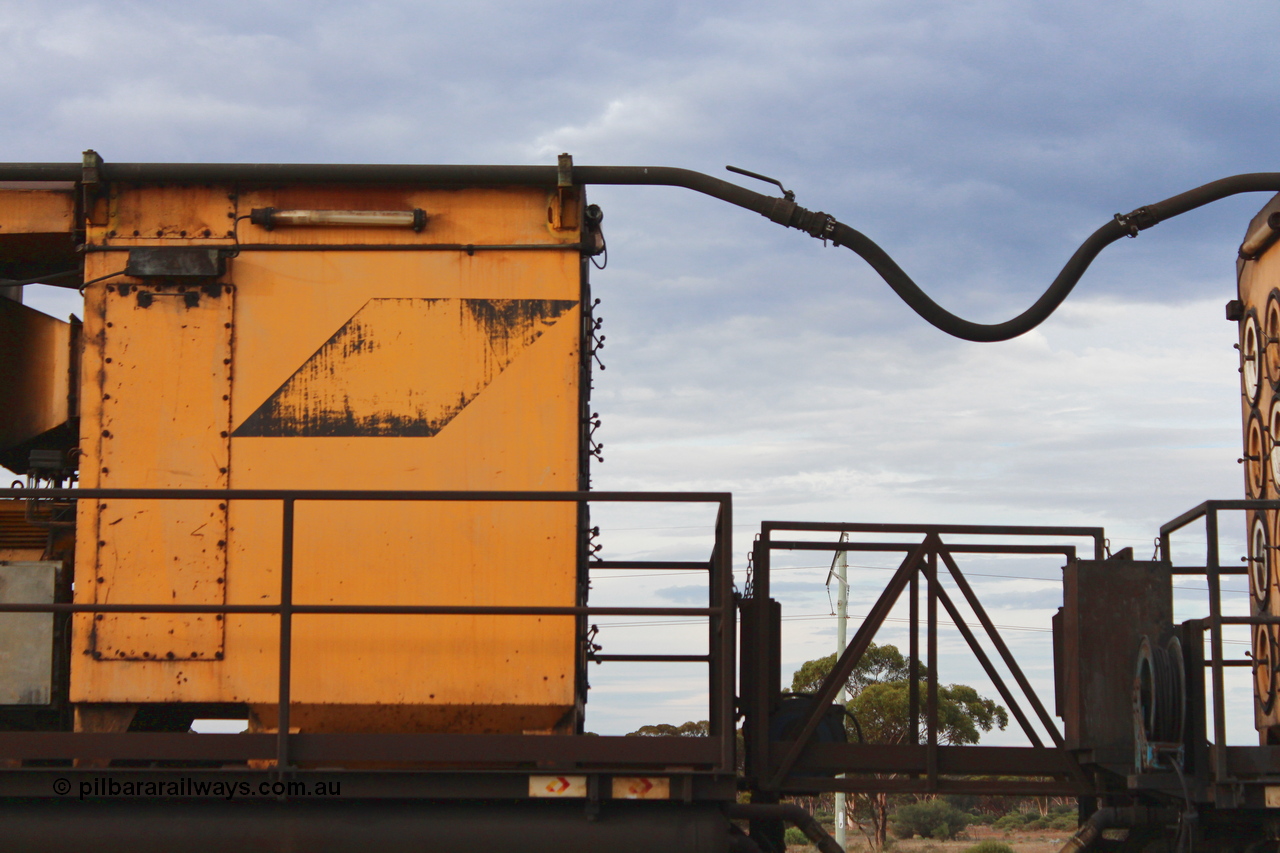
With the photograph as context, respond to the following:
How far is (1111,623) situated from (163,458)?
5487 mm

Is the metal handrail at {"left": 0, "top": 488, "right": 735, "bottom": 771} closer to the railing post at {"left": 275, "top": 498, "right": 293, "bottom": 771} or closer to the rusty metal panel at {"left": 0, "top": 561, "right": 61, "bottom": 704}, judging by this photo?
the railing post at {"left": 275, "top": 498, "right": 293, "bottom": 771}

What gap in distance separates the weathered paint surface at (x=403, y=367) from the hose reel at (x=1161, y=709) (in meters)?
3.79

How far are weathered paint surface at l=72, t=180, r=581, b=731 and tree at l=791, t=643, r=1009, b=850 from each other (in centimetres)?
2106

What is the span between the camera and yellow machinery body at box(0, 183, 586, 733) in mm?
6512

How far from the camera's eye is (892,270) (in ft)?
24.0

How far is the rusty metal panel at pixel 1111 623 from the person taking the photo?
6.51m

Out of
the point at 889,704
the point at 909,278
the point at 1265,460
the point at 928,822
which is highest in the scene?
the point at 909,278

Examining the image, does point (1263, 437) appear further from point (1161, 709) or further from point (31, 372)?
point (31, 372)

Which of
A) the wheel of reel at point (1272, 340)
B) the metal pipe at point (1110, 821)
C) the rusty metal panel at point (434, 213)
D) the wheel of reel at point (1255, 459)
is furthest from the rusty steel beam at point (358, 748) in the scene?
the wheel of reel at point (1272, 340)

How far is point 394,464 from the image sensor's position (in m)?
6.69

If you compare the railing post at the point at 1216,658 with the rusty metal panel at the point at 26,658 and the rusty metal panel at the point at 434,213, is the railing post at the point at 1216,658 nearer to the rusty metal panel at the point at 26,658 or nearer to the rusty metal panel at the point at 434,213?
the rusty metal panel at the point at 434,213

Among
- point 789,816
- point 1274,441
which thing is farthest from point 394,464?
point 1274,441

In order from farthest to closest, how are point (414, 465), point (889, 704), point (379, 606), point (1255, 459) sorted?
point (889, 704)
point (1255, 459)
point (414, 465)
point (379, 606)

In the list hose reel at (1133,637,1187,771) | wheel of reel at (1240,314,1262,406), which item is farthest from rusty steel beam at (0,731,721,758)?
wheel of reel at (1240,314,1262,406)
